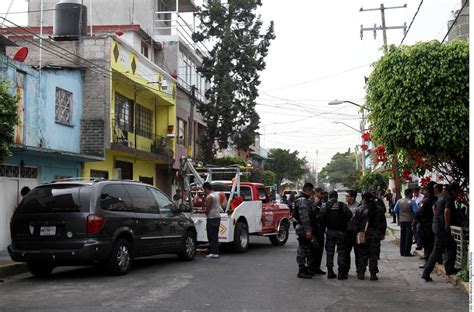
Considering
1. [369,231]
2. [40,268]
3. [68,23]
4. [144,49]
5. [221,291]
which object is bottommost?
[221,291]

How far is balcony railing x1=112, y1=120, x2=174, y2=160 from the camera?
69.3 feet

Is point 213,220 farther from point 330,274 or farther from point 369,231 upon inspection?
point 369,231

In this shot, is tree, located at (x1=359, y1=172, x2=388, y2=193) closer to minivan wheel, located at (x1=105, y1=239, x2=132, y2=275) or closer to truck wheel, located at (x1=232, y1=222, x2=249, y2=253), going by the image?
truck wheel, located at (x1=232, y1=222, x2=249, y2=253)

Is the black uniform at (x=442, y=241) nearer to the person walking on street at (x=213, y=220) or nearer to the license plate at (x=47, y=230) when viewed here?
the person walking on street at (x=213, y=220)

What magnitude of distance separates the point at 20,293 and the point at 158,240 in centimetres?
336

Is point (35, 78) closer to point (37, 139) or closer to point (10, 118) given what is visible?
point (37, 139)

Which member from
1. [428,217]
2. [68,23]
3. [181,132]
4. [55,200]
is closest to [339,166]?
[181,132]

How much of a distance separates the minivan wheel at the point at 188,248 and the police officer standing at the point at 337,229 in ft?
12.2

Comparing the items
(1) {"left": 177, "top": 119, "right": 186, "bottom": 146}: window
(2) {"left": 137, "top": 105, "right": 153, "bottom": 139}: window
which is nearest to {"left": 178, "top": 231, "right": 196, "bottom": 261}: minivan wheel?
(2) {"left": 137, "top": 105, "right": 153, "bottom": 139}: window

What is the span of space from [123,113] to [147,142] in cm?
255

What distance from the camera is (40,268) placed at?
10.7m

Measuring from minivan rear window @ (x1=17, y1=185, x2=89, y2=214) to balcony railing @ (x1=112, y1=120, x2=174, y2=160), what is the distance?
392 inches

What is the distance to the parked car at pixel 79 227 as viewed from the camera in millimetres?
9852

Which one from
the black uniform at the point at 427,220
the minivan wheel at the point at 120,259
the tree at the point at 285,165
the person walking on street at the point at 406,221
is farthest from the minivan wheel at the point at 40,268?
the tree at the point at 285,165
